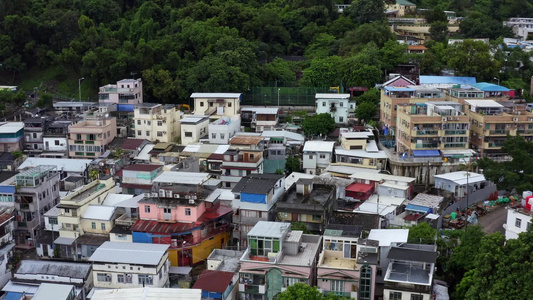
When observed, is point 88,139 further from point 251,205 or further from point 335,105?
point 335,105

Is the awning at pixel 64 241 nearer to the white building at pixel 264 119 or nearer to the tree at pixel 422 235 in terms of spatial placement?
the tree at pixel 422 235

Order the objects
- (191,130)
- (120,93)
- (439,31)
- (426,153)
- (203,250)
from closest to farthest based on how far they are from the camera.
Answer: (203,250) < (426,153) < (191,130) < (120,93) < (439,31)

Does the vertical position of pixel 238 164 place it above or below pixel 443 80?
below

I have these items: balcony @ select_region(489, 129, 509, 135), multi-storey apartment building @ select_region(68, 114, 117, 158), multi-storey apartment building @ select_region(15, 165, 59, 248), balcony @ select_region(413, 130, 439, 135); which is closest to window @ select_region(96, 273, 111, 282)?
multi-storey apartment building @ select_region(15, 165, 59, 248)

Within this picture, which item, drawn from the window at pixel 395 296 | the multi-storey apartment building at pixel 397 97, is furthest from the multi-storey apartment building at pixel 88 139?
the window at pixel 395 296

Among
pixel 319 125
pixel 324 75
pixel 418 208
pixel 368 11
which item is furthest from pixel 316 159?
pixel 368 11

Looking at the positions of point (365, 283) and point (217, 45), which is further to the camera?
point (217, 45)
